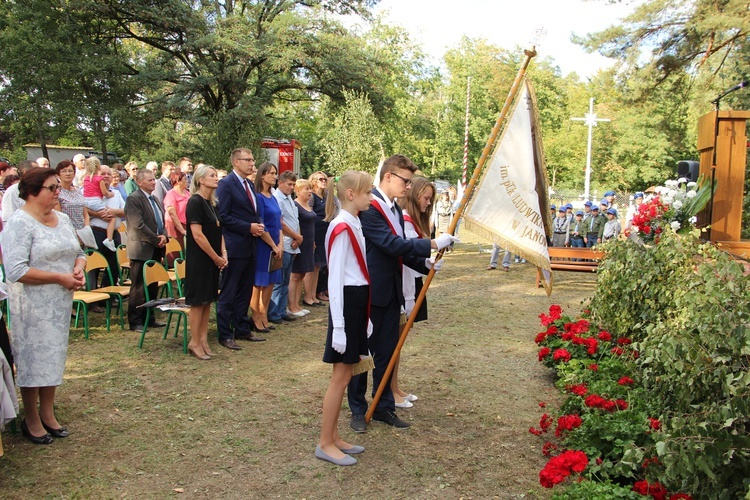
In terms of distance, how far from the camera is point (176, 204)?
903 cm

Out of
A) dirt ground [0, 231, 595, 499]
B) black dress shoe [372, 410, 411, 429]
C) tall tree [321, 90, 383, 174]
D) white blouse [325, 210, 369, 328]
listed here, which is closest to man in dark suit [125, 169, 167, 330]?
dirt ground [0, 231, 595, 499]

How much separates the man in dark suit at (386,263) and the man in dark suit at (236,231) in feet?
8.23

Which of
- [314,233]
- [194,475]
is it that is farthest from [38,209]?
[314,233]

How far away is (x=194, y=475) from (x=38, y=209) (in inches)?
81.7

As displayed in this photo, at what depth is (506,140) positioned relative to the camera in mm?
4684

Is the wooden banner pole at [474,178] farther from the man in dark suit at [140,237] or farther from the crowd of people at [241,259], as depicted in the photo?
the man in dark suit at [140,237]

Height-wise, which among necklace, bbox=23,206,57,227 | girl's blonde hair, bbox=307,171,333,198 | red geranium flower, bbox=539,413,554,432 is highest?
girl's blonde hair, bbox=307,171,333,198

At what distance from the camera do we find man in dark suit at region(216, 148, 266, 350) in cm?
680

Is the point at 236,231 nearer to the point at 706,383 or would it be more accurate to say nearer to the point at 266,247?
the point at 266,247

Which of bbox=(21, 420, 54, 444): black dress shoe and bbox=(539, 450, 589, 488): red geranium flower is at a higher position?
bbox=(539, 450, 589, 488): red geranium flower

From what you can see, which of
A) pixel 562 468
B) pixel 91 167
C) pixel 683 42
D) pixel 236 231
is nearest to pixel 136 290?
pixel 236 231

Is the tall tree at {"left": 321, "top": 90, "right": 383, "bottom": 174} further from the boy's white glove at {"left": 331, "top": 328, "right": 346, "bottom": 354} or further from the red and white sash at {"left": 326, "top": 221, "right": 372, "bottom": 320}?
the boy's white glove at {"left": 331, "top": 328, "right": 346, "bottom": 354}

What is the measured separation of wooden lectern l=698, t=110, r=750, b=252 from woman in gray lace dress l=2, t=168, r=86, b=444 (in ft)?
27.0

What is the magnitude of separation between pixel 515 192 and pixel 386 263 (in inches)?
44.2
